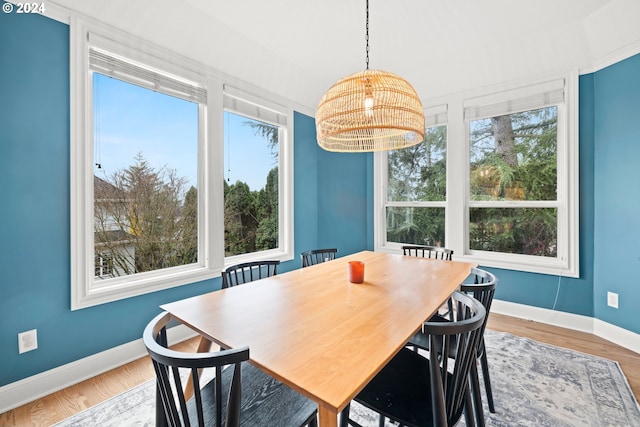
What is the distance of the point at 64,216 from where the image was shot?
1785 millimetres

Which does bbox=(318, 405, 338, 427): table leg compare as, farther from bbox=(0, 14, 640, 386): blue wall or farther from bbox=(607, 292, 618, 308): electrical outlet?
bbox=(607, 292, 618, 308): electrical outlet

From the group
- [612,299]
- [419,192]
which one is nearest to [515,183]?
[419,192]

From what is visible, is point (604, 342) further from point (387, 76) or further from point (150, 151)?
point (150, 151)

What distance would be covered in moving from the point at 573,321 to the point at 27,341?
4.25m

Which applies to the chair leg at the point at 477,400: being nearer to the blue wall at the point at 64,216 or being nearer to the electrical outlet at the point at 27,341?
the blue wall at the point at 64,216

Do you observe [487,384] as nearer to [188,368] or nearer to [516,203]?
[188,368]

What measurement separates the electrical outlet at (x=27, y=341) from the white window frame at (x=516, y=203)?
3.66 metres

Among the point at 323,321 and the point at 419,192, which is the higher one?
the point at 419,192

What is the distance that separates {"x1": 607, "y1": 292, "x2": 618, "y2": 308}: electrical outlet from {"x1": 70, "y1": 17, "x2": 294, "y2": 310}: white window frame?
304cm

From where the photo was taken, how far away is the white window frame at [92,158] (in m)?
1.81

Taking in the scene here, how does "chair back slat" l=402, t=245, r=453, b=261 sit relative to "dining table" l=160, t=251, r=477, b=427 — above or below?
above

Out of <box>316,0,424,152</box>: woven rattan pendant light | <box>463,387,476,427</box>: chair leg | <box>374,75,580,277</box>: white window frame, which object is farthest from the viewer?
<box>374,75,580,277</box>: white window frame

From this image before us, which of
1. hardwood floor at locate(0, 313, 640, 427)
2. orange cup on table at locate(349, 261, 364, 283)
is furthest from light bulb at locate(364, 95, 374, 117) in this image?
hardwood floor at locate(0, 313, 640, 427)

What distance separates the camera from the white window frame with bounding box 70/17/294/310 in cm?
181
